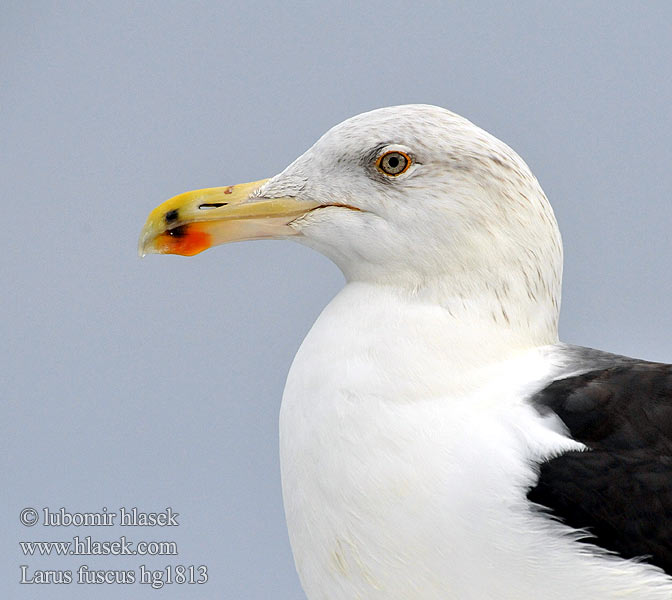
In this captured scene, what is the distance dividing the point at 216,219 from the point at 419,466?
39.2 inches

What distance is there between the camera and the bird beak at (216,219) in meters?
3.28

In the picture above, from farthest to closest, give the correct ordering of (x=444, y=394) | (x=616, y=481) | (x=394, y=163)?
(x=394, y=163), (x=444, y=394), (x=616, y=481)

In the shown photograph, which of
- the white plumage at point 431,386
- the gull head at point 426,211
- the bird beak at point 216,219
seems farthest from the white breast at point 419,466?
the bird beak at point 216,219

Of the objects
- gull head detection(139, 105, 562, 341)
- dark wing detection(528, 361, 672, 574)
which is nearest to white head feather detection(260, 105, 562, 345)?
gull head detection(139, 105, 562, 341)

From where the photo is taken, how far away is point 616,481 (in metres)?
2.92

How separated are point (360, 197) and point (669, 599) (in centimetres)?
141

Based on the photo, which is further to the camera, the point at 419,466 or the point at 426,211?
the point at 426,211

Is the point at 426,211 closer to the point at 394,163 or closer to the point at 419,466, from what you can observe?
the point at 394,163

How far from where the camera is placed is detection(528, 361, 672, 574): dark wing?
114 inches

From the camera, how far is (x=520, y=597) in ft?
9.56

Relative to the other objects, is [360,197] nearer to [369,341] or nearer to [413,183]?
[413,183]

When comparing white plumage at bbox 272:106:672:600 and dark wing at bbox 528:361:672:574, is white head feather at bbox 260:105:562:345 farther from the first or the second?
dark wing at bbox 528:361:672:574

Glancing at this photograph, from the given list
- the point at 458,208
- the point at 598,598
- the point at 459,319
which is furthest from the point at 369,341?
the point at 598,598


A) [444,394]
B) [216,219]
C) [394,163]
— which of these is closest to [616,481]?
[444,394]
